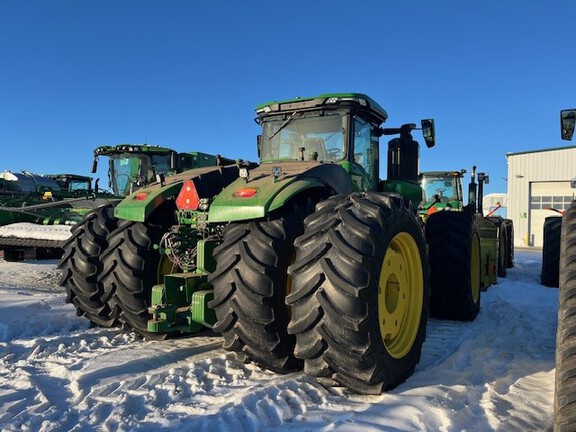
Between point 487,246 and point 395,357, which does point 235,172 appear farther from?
point 487,246

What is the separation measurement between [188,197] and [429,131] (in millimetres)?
2928

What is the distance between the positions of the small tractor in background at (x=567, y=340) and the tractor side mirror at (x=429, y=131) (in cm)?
298

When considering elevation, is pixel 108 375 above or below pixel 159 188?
below

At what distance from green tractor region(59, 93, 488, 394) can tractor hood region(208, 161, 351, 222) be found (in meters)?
0.01

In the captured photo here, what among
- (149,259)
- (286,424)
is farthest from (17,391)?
(286,424)

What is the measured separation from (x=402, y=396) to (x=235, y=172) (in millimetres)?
3047

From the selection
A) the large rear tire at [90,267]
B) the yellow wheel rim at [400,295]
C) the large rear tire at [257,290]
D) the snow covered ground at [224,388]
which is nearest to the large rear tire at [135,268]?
the large rear tire at [90,267]

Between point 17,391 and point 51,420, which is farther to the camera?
point 17,391

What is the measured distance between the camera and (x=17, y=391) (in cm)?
353

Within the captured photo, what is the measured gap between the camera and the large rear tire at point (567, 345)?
7.45 ft

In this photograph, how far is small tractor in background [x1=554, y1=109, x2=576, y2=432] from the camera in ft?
7.45

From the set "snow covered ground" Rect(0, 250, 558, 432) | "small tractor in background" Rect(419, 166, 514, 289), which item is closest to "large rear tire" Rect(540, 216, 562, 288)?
"small tractor in background" Rect(419, 166, 514, 289)

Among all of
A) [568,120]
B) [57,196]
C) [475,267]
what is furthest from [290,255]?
[57,196]

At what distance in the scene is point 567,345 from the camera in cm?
244
